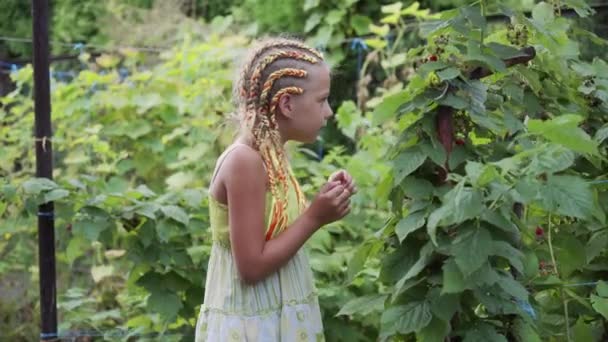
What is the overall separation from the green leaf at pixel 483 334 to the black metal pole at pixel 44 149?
1.88 meters

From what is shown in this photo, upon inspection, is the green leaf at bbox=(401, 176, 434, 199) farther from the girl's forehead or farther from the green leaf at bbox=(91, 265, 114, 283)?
the green leaf at bbox=(91, 265, 114, 283)

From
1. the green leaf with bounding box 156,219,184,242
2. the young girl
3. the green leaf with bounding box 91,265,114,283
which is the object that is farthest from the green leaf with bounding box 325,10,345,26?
the young girl

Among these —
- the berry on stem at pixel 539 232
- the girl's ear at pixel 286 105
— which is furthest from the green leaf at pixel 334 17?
the girl's ear at pixel 286 105

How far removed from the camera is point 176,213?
Result: 3.93m

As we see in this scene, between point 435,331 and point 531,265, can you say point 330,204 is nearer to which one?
point 435,331

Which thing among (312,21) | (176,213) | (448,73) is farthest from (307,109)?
(312,21)

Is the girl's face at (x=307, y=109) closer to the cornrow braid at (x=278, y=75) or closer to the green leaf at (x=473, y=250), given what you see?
the cornrow braid at (x=278, y=75)

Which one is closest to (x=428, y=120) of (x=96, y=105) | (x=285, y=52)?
(x=285, y=52)

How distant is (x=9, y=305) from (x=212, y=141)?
1.22 m

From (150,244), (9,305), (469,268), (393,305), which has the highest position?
(469,268)

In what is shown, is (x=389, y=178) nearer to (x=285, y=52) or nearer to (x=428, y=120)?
(x=428, y=120)

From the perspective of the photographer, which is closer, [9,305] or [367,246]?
[367,246]

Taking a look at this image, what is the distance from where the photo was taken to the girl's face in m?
2.77

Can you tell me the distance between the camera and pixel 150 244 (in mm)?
4035
